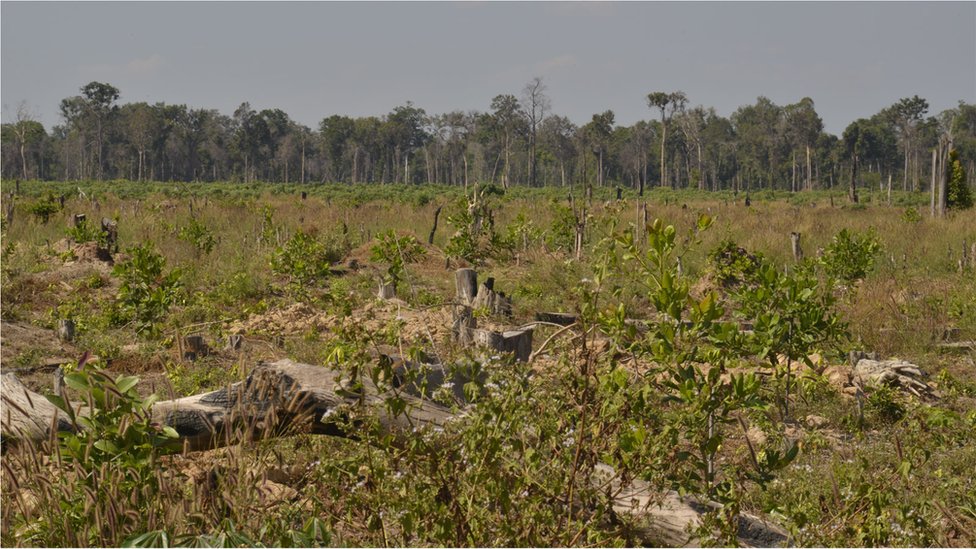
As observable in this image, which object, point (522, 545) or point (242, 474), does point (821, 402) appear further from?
point (242, 474)

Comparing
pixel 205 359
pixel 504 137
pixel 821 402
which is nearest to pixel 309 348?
pixel 205 359

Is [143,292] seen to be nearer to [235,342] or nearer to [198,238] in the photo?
[235,342]

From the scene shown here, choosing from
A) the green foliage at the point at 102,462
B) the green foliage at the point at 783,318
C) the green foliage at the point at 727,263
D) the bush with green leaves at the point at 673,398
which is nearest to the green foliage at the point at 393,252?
the green foliage at the point at 727,263

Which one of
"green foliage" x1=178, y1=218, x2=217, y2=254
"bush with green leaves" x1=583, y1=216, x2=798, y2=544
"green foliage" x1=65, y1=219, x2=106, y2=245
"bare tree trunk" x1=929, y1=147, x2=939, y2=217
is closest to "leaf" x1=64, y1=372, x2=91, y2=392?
"bush with green leaves" x1=583, y1=216, x2=798, y2=544

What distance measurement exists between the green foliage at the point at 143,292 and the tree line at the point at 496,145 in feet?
206

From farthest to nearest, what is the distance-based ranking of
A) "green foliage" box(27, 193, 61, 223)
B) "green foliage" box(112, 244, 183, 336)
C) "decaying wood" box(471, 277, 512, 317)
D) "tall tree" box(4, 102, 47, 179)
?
"tall tree" box(4, 102, 47, 179)
"green foliage" box(27, 193, 61, 223)
"decaying wood" box(471, 277, 512, 317)
"green foliage" box(112, 244, 183, 336)

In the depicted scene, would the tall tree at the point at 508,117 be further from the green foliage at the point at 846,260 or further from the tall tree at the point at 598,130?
the green foliage at the point at 846,260

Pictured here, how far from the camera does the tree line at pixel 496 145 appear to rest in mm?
73438

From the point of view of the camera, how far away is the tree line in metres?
73.4

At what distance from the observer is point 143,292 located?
8445 mm

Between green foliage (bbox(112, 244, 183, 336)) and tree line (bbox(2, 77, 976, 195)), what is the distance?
62.9 metres

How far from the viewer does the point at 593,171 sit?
3329 inches

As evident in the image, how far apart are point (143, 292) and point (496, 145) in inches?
3022

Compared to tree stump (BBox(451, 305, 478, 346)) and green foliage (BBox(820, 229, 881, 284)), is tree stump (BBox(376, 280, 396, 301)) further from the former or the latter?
green foliage (BBox(820, 229, 881, 284))
